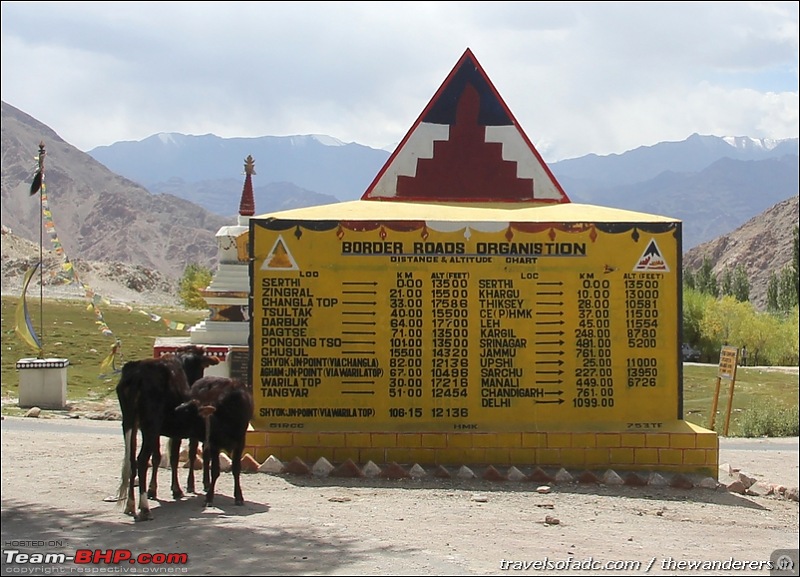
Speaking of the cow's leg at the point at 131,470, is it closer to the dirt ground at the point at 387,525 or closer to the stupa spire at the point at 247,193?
the dirt ground at the point at 387,525

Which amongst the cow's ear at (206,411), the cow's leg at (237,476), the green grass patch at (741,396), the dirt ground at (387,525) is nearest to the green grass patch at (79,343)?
the dirt ground at (387,525)

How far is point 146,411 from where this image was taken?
25.7 ft

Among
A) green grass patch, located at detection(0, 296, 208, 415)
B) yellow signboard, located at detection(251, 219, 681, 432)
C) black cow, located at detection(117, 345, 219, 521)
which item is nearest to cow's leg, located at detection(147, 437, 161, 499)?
black cow, located at detection(117, 345, 219, 521)

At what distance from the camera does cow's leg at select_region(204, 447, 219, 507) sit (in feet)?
26.6

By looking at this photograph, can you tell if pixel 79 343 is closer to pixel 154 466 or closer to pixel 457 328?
pixel 457 328

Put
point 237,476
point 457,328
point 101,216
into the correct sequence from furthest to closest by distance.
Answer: point 101,216 → point 457,328 → point 237,476

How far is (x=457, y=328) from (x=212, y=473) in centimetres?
360

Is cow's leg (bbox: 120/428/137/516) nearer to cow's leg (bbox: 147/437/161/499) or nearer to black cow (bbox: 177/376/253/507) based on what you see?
cow's leg (bbox: 147/437/161/499)

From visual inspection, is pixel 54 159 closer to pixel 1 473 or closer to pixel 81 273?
pixel 81 273

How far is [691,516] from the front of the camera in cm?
897

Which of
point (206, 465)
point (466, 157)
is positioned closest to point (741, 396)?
point (466, 157)

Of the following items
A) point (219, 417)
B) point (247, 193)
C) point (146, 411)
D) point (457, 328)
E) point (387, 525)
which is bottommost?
point (387, 525)

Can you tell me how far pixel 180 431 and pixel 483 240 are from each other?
4188mm

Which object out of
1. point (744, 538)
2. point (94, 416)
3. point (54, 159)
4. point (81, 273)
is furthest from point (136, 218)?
point (744, 538)
